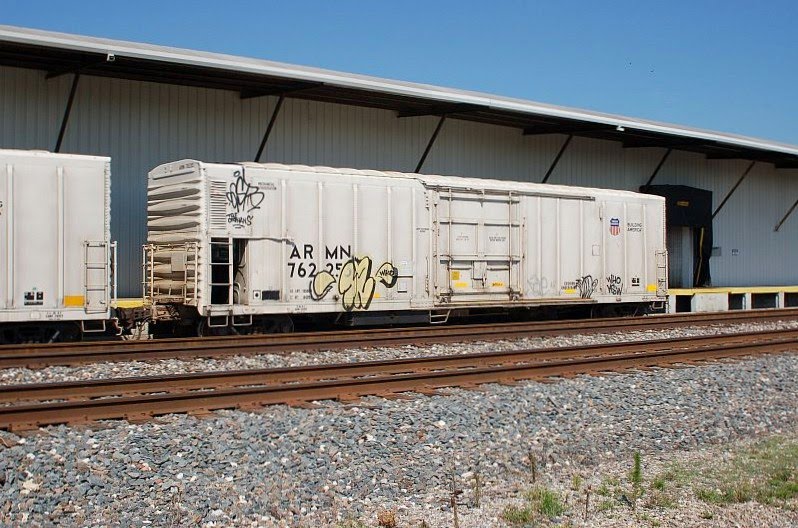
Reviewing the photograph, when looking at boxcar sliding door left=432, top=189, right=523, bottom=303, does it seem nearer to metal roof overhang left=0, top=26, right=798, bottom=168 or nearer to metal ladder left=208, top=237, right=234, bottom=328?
metal roof overhang left=0, top=26, right=798, bottom=168

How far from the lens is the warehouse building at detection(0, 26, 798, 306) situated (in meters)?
18.1

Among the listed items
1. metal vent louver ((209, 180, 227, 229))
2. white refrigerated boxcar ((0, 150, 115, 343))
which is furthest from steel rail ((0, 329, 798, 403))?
metal vent louver ((209, 180, 227, 229))

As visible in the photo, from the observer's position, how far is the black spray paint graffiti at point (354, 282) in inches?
650

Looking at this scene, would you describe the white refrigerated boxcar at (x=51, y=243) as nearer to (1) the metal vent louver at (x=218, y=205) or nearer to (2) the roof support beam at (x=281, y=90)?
(1) the metal vent louver at (x=218, y=205)

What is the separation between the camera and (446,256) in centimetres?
1811

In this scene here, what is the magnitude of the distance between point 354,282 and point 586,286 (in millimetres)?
6759

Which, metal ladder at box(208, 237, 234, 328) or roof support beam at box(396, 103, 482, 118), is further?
roof support beam at box(396, 103, 482, 118)

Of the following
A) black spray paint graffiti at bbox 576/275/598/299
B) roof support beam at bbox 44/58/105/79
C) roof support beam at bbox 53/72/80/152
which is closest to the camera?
roof support beam at bbox 44/58/105/79

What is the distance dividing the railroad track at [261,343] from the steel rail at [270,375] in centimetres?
244

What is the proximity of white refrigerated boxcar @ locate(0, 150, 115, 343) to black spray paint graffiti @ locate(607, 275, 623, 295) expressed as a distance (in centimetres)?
1232

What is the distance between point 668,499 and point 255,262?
33.4ft

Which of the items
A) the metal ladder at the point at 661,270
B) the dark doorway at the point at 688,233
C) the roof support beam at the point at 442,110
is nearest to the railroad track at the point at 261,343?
the metal ladder at the point at 661,270

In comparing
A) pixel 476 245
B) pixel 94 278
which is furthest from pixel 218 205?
pixel 476 245

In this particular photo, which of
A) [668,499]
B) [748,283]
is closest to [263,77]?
[668,499]
